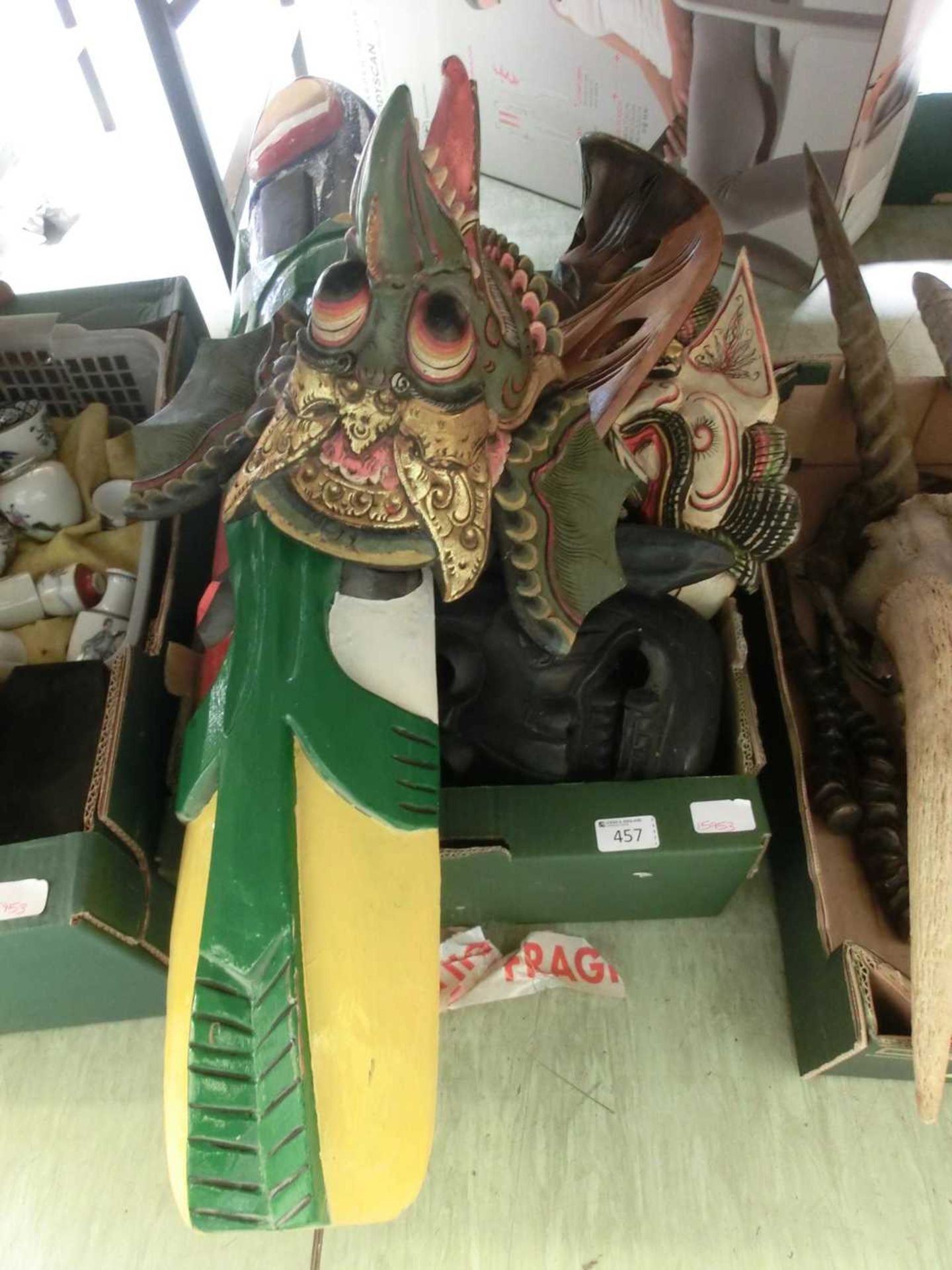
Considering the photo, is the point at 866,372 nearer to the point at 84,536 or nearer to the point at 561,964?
the point at 561,964

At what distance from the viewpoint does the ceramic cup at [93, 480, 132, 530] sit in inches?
47.0

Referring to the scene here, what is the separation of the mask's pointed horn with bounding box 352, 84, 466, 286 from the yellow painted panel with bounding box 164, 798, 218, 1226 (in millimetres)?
369

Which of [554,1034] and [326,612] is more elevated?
[326,612]

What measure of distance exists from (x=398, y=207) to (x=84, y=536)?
755mm

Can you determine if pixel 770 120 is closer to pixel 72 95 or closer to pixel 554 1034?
pixel 554 1034

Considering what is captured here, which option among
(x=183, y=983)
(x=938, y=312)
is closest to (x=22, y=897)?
(x=183, y=983)

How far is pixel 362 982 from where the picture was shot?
0.60 m

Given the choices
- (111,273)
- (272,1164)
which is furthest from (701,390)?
(111,273)

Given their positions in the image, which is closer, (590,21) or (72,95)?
(590,21)

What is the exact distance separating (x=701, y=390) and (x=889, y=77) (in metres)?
0.70

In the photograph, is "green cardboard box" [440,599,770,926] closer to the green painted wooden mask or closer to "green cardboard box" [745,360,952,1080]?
"green cardboard box" [745,360,952,1080]

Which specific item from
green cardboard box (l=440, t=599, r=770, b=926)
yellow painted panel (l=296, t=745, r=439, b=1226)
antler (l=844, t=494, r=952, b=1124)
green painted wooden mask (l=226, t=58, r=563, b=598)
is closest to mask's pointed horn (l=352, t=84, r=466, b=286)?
green painted wooden mask (l=226, t=58, r=563, b=598)

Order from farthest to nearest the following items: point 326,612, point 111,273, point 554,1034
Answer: point 111,273
point 554,1034
point 326,612

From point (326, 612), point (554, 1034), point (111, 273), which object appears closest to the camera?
point (326, 612)
